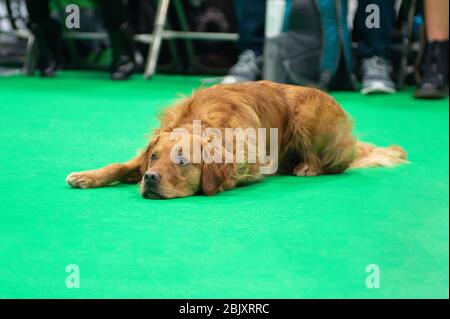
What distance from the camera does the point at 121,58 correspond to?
766cm

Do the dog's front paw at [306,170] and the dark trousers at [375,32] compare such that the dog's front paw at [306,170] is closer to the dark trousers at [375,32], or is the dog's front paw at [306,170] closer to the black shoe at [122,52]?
the dark trousers at [375,32]

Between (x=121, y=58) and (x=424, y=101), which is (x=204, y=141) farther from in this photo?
(x=121, y=58)

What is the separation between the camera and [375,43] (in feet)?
23.3

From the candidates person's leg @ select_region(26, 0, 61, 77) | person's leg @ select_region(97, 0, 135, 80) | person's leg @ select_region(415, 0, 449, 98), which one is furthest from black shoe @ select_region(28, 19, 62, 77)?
person's leg @ select_region(415, 0, 449, 98)

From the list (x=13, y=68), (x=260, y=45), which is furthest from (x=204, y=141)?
(x=13, y=68)

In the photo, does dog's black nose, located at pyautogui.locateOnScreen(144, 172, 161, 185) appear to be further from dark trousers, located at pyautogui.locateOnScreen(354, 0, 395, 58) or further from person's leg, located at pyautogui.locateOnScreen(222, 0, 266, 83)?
dark trousers, located at pyautogui.locateOnScreen(354, 0, 395, 58)

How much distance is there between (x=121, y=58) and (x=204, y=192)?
14.2ft

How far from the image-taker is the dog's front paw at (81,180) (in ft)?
11.7

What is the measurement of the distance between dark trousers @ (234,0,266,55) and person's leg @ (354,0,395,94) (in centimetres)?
77

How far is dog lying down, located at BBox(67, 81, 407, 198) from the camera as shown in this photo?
11.3 feet

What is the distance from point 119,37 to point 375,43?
2136mm

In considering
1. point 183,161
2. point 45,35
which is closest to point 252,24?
point 45,35

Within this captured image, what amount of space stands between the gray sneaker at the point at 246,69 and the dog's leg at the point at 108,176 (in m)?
3.04

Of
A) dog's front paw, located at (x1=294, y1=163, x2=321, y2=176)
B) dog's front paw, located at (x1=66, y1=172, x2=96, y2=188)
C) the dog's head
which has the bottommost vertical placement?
dog's front paw, located at (x1=294, y1=163, x2=321, y2=176)
